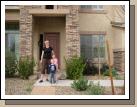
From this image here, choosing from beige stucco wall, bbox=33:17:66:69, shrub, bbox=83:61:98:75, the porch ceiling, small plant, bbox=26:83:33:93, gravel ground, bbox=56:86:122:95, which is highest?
the porch ceiling

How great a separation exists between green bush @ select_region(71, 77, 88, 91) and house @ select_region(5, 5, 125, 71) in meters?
2.31

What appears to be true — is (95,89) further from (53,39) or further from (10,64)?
(53,39)

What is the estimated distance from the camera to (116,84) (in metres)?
14.6

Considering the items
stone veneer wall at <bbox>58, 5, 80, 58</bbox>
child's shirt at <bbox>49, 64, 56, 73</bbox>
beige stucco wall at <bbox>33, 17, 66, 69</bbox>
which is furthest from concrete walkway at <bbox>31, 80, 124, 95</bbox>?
beige stucco wall at <bbox>33, 17, 66, 69</bbox>

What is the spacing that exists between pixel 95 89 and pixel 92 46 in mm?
6297

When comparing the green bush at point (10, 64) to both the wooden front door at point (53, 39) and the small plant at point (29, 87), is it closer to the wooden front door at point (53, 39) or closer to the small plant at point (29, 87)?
the small plant at point (29, 87)

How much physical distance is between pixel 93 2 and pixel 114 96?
9.36ft

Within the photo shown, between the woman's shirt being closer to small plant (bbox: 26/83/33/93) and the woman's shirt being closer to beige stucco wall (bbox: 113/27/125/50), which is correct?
small plant (bbox: 26/83/33/93)

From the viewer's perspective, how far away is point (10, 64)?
53.1 ft

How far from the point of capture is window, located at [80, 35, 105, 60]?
64.3ft

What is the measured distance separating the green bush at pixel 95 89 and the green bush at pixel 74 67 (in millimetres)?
1352

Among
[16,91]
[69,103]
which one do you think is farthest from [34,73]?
[69,103]

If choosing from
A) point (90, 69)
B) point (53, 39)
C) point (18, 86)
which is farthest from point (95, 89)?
point (53, 39)

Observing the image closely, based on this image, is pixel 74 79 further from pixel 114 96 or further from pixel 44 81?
pixel 114 96
